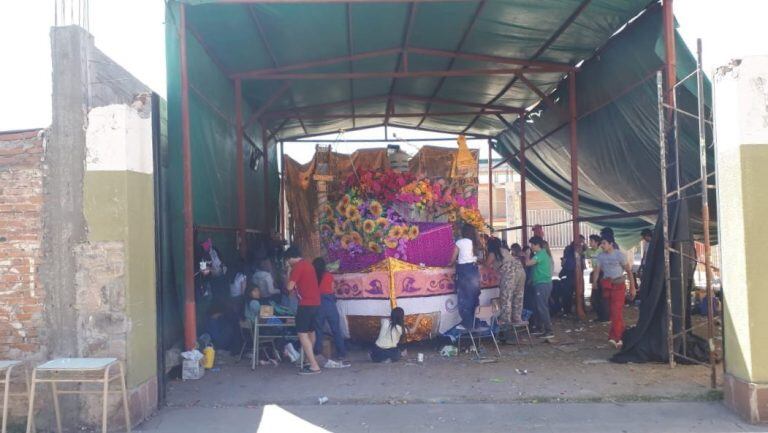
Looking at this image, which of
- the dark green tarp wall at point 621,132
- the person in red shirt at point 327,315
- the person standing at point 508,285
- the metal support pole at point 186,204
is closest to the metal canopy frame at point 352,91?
the metal support pole at point 186,204

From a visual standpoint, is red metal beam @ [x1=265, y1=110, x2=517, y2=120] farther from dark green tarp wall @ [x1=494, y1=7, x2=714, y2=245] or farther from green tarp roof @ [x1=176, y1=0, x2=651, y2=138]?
dark green tarp wall @ [x1=494, y1=7, x2=714, y2=245]

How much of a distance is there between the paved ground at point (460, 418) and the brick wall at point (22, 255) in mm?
1302

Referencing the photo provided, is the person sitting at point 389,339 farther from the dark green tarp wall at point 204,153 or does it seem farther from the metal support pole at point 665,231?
the metal support pole at point 665,231

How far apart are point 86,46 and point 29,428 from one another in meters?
3.22

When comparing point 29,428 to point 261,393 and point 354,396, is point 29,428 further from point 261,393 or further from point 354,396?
point 354,396

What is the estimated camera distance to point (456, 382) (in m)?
6.93

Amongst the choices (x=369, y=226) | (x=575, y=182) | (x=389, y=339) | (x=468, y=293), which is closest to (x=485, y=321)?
(x=468, y=293)

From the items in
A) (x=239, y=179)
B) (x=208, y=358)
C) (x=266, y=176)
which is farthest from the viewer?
(x=266, y=176)

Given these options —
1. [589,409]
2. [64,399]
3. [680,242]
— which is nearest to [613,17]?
[680,242]

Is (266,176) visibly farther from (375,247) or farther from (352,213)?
(375,247)

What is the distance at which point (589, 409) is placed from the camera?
5.88 m

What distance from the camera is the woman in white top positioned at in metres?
8.34

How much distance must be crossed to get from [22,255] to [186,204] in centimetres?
229

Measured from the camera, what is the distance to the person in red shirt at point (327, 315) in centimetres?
785
